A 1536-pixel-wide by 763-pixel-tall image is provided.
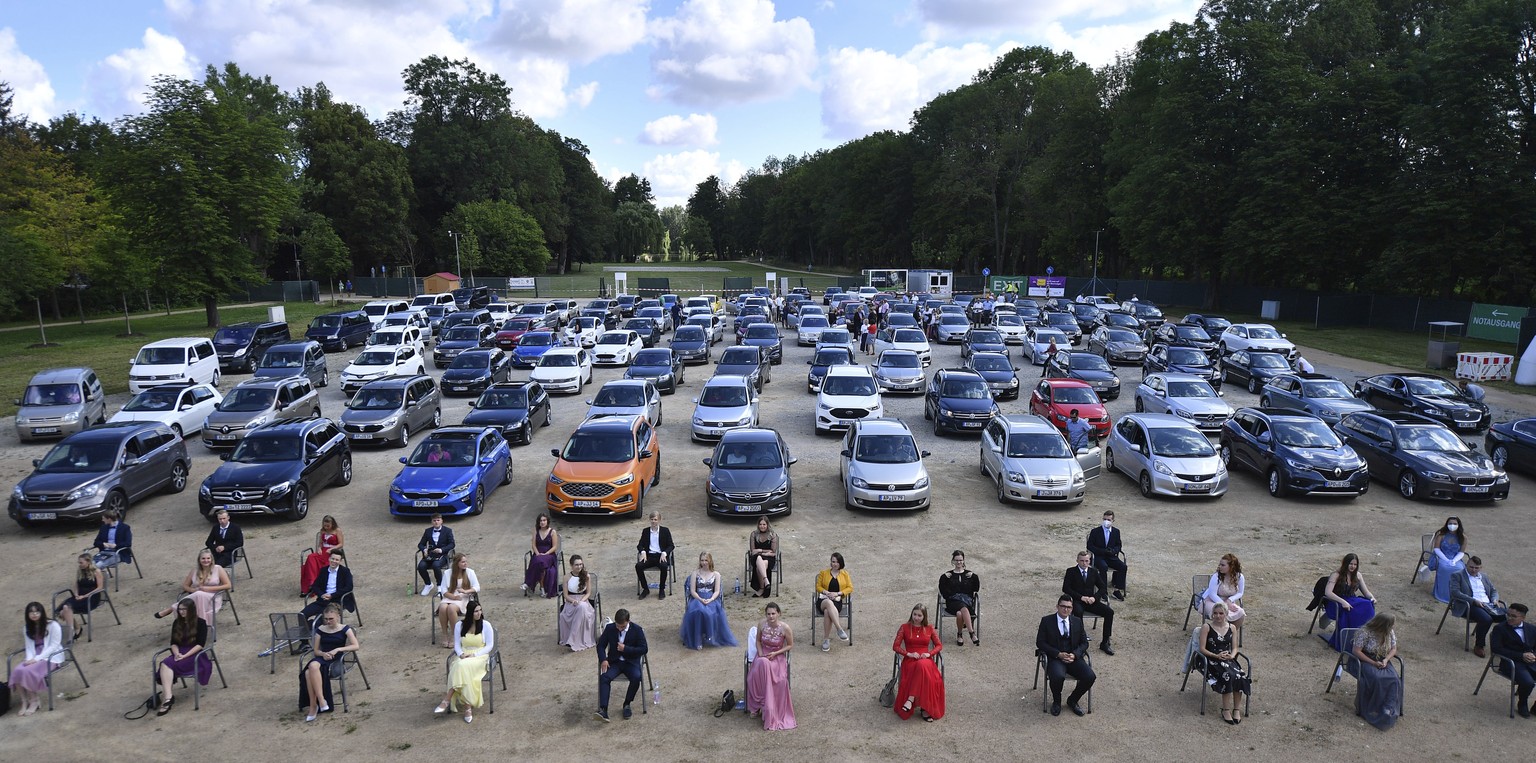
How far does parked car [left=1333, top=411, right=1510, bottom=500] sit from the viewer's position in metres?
16.9

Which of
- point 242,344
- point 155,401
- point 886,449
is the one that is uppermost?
point 242,344

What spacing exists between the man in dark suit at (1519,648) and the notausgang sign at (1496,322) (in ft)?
124

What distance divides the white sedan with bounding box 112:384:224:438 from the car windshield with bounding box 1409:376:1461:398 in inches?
1248

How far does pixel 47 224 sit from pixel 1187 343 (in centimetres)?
5851

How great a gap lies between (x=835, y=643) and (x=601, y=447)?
7281mm

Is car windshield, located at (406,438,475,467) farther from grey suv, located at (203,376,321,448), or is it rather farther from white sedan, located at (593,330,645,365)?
white sedan, located at (593,330,645,365)

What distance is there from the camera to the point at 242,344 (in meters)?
35.4

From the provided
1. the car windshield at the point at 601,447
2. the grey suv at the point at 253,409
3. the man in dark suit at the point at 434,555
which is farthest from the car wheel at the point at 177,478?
the man in dark suit at the point at 434,555

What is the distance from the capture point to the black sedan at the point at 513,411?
22.0 metres

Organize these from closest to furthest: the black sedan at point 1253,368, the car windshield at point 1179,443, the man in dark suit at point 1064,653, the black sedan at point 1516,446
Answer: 1. the man in dark suit at point 1064,653
2. the car windshield at point 1179,443
3. the black sedan at point 1516,446
4. the black sedan at point 1253,368

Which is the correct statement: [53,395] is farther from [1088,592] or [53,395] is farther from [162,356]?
[1088,592]

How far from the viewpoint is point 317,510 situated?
1712 cm

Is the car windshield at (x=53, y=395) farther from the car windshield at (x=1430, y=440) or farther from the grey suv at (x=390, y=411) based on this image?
the car windshield at (x=1430, y=440)

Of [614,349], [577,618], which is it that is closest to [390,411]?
[577,618]
